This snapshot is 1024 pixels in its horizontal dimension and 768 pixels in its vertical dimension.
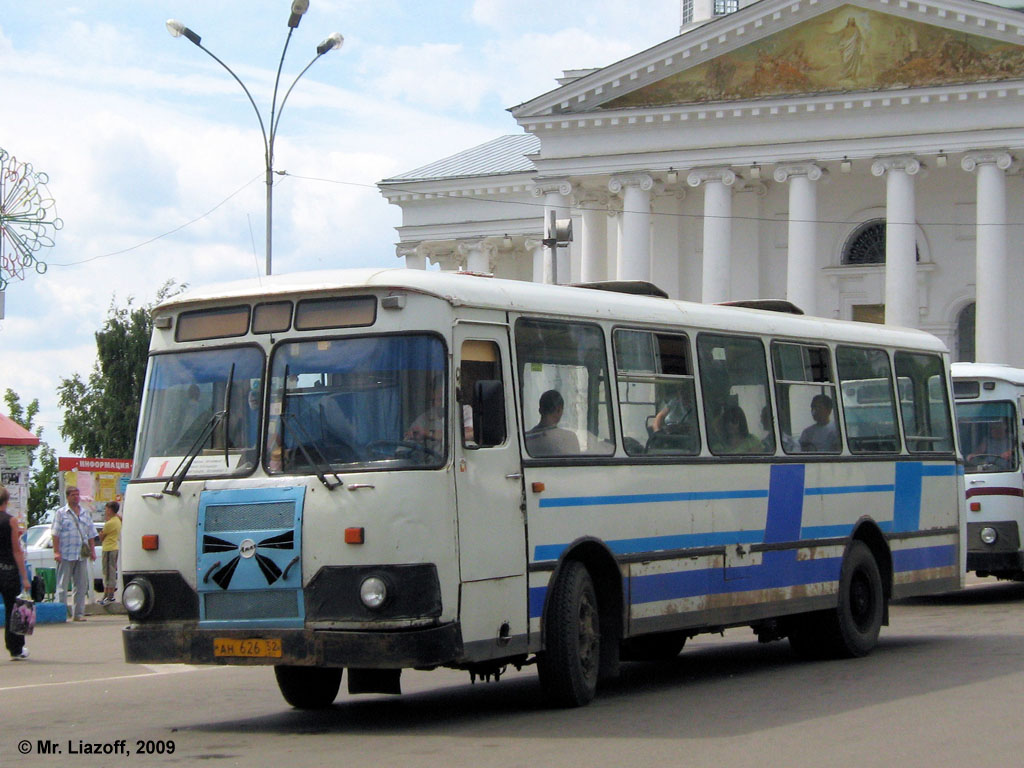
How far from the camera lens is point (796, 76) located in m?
42.6

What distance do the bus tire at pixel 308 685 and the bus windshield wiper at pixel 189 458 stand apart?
5.19ft

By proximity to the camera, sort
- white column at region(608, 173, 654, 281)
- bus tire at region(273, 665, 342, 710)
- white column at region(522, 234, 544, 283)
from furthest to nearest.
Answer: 1. white column at region(522, 234, 544, 283)
2. white column at region(608, 173, 654, 281)
3. bus tire at region(273, 665, 342, 710)

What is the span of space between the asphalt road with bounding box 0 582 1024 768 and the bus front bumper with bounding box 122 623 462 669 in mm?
449

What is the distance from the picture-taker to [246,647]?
378 inches

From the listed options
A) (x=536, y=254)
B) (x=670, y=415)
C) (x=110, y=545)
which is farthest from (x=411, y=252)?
(x=670, y=415)

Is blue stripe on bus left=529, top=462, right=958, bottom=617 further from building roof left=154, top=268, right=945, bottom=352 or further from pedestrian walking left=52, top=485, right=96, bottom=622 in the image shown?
pedestrian walking left=52, top=485, right=96, bottom=622

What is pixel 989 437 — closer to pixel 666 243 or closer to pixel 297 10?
pixel 297 10

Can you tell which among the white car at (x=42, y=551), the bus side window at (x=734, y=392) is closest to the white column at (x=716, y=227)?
the white car at (x=42, y=551)

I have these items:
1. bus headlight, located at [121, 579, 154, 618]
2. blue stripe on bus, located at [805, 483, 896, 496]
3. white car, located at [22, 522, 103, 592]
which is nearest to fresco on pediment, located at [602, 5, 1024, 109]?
white car, located at [22, 522, 103, 592]

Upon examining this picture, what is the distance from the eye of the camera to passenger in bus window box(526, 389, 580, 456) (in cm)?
1039

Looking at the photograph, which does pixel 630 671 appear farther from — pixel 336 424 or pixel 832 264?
pixel 832 264

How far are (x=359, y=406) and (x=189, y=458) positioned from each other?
47.4 inches

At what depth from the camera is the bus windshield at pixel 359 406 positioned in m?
9.52

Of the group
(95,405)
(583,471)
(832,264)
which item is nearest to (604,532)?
(583,471)
